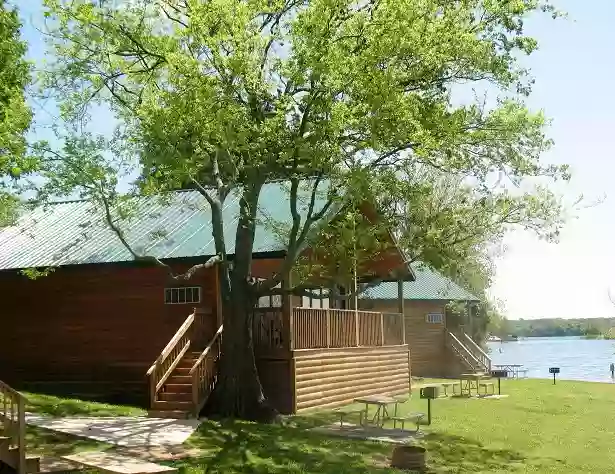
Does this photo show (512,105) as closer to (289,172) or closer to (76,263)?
(289,172)

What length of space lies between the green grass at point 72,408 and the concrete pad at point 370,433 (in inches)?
180

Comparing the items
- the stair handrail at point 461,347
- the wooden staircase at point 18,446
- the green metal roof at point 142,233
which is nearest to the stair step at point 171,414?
the green metal roof at point 142,233

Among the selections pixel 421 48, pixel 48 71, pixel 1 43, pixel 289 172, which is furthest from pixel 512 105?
pixel 1 43

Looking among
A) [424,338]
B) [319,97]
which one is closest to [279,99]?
[319,97]

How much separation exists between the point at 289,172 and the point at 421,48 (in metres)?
3.79

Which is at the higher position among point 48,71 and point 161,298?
point 48,71

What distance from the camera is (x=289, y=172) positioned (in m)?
17.5

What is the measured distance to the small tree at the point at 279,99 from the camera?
1557 centimetres

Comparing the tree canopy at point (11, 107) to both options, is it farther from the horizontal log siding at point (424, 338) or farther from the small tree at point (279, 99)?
the horizontal log siding at point (424, 338)

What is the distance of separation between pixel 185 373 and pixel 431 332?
76.1ft

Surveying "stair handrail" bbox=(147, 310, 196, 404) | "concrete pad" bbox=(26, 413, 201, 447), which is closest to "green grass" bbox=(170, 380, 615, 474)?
"concrete pad" bbox=(26, 413, 201, 447)

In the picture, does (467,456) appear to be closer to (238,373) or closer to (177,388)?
(238,373)

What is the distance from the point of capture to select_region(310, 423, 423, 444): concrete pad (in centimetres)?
1712

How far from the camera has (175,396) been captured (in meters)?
19.1
